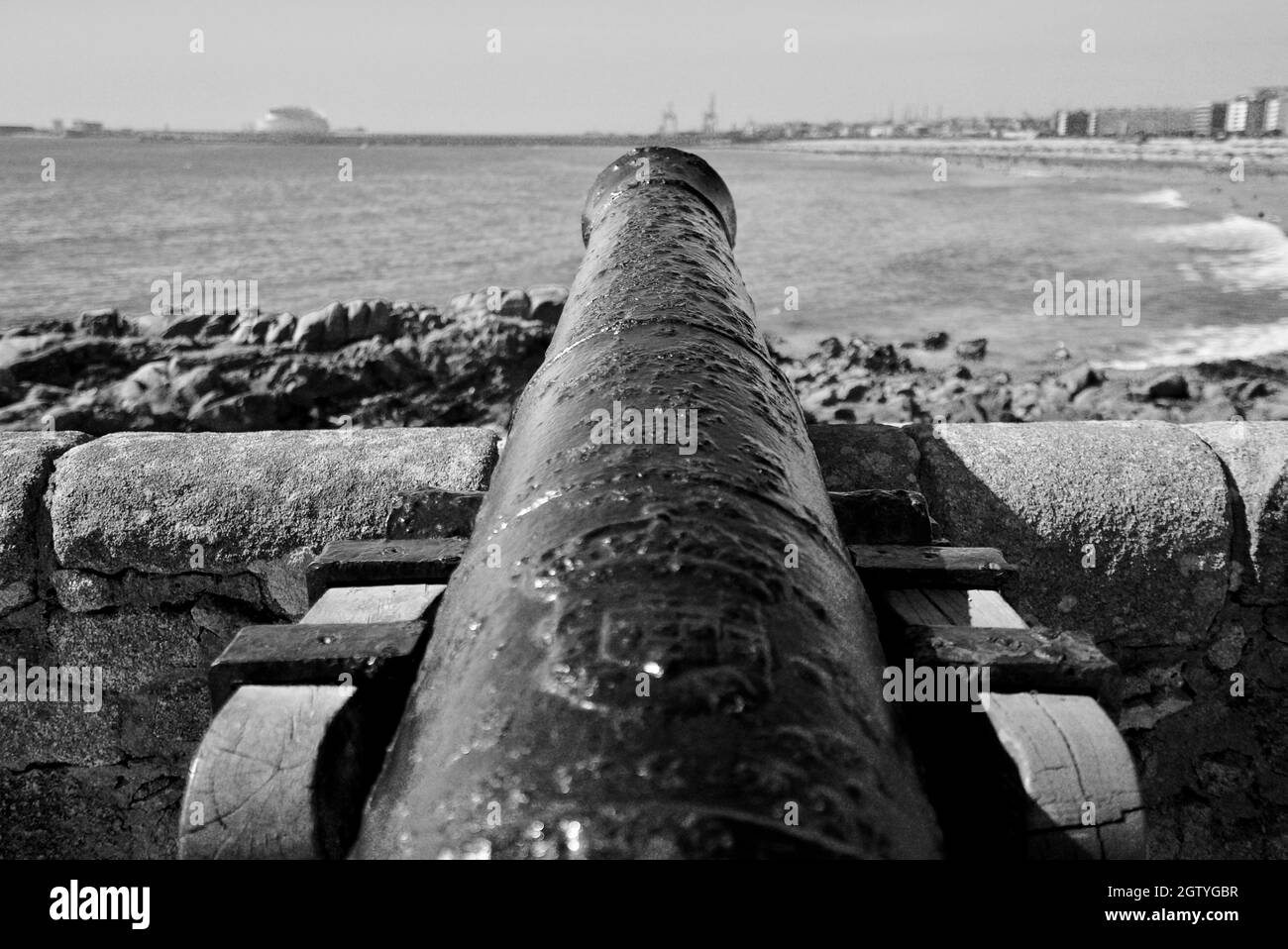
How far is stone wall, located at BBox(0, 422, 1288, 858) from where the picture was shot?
108 inches

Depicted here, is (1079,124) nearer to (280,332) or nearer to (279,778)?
(280,332)

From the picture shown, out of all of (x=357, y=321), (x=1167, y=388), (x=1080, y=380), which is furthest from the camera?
(x=357, y=321)

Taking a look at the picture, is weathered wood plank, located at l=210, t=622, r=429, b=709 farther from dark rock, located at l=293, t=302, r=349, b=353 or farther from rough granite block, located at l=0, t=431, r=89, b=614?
dark rock, located at l=293, t=302, r=349, b=353

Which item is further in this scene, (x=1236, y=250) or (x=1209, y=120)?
(x=1209, y=120)

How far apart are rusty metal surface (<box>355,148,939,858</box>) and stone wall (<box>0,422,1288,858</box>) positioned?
116 centimetres

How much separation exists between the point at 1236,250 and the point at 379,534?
25491 millimetres

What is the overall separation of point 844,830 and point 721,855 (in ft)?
0.45

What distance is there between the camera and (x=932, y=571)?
197cm

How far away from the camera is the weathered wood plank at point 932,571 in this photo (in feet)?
6.43

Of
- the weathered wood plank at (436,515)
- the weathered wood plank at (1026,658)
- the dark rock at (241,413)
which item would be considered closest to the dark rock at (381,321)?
the dark rock at (241,413)

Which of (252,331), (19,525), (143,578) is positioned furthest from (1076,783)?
(252,331)

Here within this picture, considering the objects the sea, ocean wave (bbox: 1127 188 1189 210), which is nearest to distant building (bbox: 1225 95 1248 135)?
the sea

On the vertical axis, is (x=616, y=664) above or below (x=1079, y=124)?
below
